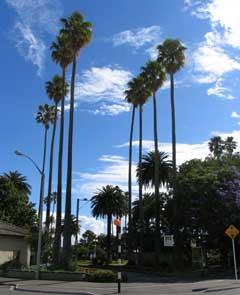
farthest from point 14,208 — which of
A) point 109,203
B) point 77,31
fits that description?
point 77,31

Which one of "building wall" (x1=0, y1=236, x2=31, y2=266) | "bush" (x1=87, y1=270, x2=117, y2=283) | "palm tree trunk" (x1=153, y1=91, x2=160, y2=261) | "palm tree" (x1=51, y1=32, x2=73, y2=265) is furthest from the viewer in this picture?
"palm tree trunk" (x1=153, y1=91, x2=160, y2=261)

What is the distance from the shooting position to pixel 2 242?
121ft

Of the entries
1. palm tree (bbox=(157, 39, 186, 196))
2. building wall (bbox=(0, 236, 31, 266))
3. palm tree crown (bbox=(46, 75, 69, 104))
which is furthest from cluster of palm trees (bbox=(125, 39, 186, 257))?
building wall (bbox=(0, 236, 31, 266))

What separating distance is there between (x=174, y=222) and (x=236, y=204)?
681cm

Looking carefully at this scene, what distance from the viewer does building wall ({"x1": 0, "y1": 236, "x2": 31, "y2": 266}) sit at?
37094mm

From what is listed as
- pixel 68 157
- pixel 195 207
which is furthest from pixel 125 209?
pixel 68 157

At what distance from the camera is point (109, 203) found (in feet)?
202

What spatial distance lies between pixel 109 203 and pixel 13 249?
2495 cm

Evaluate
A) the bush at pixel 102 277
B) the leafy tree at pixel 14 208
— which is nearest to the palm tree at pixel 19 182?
the leafy tree at pixel 14 208

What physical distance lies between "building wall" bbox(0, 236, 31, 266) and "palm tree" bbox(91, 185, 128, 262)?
22.0m

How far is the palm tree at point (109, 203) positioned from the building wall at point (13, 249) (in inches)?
866

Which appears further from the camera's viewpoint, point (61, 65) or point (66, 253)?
point (61, 65)

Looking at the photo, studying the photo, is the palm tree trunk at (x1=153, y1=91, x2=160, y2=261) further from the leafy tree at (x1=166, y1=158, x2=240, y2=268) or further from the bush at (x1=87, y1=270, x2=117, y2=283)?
the bush at (x1=87, y1=270, x2=117, y2=283)

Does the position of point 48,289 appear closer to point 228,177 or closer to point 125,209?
point 228,177
